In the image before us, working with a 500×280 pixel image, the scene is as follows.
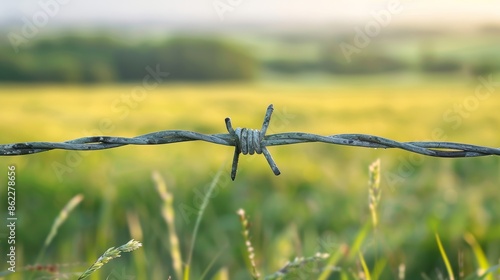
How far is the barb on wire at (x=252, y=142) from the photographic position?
1097 millimetres

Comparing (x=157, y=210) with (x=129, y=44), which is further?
(x=129, y=44)

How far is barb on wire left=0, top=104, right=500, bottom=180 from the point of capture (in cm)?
110

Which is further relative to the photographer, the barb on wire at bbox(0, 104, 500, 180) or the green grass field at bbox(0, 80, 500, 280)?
the green grass field at bbox(0, 80, 500, 280)

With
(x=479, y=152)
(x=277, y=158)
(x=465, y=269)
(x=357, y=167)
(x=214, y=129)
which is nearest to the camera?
(x=479, y=152)

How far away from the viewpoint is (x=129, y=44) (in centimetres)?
884

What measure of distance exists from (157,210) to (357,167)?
3.81 ft

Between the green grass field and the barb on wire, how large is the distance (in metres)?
0.19

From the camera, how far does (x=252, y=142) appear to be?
3.58ft

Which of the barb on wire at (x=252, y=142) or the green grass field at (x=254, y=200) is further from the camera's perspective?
the green grass field at (x=254, y=200)

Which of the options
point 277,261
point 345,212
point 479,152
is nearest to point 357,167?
point 345,212

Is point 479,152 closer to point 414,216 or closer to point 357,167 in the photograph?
point 414,216

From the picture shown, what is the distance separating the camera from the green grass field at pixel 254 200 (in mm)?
2174

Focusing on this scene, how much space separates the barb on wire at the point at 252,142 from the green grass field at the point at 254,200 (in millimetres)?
190

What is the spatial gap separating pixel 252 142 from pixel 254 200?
188 centimetres
